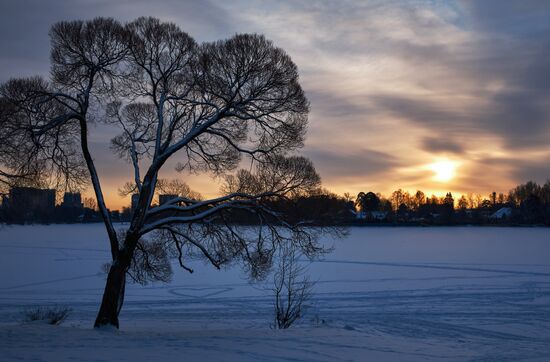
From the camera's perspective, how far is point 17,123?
520 inches

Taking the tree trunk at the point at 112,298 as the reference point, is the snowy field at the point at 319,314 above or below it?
below

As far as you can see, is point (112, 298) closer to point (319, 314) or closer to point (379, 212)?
point (319, 314)

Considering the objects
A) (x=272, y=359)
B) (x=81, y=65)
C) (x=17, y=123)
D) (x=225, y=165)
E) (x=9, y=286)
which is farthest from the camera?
(x=9, y=286)

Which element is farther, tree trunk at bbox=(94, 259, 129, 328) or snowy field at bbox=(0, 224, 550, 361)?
tree trunk at bbox=(94, 259, 129, 328)

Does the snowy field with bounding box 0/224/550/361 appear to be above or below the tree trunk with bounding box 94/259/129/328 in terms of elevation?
below

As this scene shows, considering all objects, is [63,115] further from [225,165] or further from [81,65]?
[225,165]

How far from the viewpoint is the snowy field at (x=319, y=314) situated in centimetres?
1111

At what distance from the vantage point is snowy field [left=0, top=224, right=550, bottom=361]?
11.1 metres

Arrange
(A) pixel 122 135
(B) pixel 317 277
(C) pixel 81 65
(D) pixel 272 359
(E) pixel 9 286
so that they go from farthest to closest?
(B) pixel 317 277
(E) pixel 9 286
(A) pixel 122 135
(C) pixel 81 65
(D) pixel 272 359

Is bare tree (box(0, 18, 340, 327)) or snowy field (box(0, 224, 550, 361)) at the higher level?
bare tree (box(0, 18, 340, 327))

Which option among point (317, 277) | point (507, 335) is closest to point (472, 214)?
point (317, 277)

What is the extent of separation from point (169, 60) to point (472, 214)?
551 feet

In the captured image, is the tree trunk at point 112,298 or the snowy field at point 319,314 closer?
the snowy field at point 319,314

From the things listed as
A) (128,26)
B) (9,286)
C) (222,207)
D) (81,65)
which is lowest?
(9,286)
